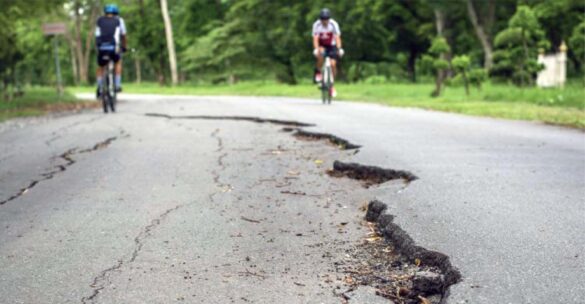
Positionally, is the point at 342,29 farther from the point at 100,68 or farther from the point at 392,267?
the point at 392,267

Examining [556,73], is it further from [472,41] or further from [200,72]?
[200,72]

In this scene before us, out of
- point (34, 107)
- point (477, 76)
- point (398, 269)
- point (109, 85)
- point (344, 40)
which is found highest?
point (344, 40)

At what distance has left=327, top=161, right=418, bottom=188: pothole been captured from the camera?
5.47 m

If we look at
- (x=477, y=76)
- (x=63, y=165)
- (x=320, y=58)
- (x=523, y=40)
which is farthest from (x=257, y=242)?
(x=523, y=40)

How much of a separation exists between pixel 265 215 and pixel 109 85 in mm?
9241

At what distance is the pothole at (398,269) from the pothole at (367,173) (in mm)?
1533

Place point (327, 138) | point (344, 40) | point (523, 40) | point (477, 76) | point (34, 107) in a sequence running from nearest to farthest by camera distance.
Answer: point (327, 138)
point (34, 107)
point (523, 40)
point (477, 76)
point (344, 40)

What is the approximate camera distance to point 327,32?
1433 cm

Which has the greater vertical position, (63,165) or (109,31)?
(109,31)

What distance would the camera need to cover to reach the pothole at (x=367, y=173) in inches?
215

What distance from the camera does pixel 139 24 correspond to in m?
44.3

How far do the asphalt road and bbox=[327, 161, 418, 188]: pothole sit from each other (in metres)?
0.13

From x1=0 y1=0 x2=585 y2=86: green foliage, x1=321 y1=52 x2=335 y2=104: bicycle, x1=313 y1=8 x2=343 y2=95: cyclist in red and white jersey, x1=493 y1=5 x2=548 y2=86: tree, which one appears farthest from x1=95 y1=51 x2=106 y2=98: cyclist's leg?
x1=0 y1=0 x2=585 y2=86: green foliage

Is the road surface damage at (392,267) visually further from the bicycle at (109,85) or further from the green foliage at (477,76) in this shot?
the green foliage at (477,76)
